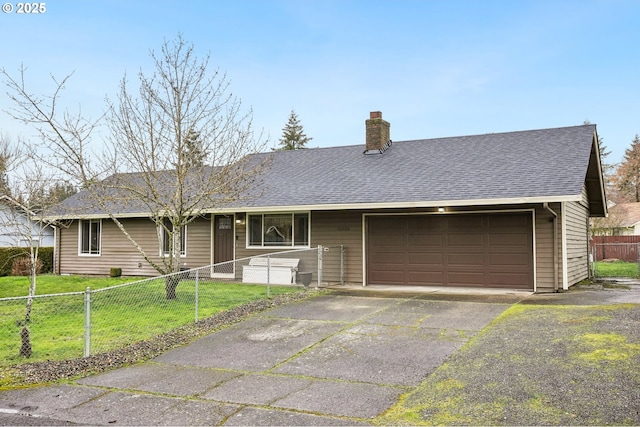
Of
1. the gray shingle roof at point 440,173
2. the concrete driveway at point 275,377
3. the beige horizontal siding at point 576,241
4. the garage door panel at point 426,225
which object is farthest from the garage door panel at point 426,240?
the concrete driveway at point 275,377

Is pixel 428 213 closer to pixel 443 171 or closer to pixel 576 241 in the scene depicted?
pixel 443 171

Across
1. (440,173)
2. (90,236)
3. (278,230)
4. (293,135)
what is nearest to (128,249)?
(90,236)

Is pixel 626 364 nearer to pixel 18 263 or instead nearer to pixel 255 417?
pixel 255 417

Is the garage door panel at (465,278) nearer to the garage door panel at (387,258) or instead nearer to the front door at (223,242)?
the garage door panel at (387,258)

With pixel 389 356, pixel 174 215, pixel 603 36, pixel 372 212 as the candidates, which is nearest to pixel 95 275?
pixel 174 215

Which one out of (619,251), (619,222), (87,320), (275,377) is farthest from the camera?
(619,222)

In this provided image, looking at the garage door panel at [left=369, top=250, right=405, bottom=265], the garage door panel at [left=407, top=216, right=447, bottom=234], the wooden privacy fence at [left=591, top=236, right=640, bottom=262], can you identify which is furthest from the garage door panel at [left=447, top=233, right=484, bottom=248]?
the wooden privacy fence at [left=591, top=236, right=640, bottom=262]

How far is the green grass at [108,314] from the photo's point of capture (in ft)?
24.6

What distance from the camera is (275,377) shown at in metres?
5.79

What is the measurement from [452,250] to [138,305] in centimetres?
765

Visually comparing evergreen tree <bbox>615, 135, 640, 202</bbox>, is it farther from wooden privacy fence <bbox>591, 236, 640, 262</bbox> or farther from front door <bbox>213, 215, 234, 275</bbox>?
front door <bbox>213, 215, 234, 275</bbox>

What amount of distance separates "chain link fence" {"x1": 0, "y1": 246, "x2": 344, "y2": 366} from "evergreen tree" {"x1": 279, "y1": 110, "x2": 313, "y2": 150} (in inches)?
1451

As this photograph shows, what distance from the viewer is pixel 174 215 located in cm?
1095

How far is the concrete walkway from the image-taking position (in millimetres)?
4676
